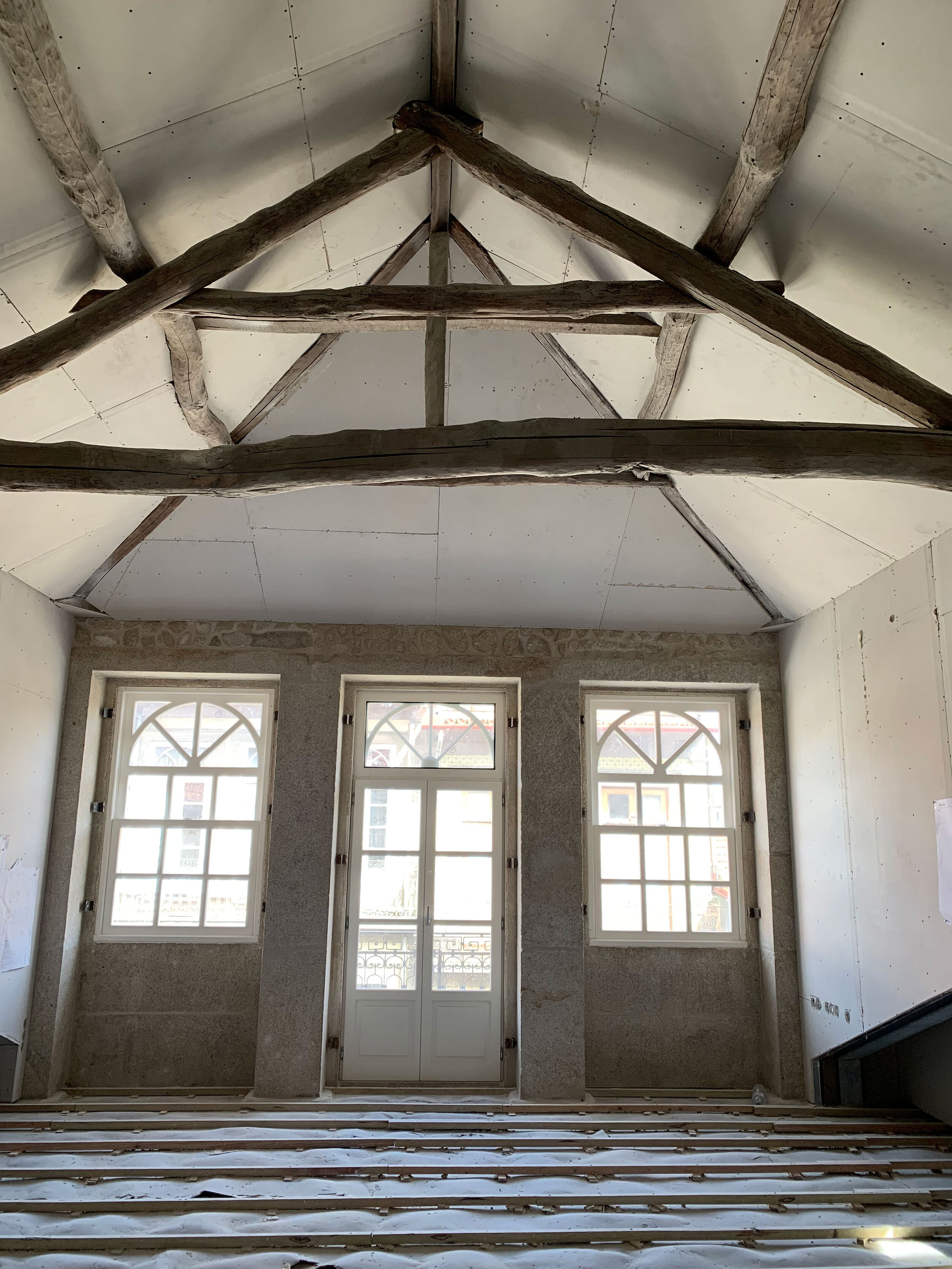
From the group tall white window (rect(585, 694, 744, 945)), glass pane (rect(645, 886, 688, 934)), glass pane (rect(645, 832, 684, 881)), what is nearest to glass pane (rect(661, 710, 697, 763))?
tall white window (rect(585, 694, 744, 945))

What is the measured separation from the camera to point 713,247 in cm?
380

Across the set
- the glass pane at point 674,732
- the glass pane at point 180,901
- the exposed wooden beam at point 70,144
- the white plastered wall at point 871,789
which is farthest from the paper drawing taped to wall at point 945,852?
the glass pane at point 180,901

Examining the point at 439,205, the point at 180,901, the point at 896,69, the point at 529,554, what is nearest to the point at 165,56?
the point at 439,205

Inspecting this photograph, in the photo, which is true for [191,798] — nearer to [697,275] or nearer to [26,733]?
[26,733]

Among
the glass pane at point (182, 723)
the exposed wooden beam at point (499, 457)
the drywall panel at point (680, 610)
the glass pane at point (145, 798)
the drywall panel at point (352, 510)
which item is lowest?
the glass pane at point (145, 798)

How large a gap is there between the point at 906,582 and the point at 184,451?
3.73m

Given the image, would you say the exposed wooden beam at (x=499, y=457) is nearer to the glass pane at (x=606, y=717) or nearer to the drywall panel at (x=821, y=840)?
the drywall panel at (x=821, y=840)

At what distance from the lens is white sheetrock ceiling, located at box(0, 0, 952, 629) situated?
3.26 meters

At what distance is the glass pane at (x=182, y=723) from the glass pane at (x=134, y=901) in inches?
37.1

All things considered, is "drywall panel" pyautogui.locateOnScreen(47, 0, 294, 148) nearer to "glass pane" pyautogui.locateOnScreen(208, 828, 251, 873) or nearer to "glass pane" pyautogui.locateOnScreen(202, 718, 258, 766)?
"glass pane" pyautogui.locateOnScreen(202, 718, 258, 766)

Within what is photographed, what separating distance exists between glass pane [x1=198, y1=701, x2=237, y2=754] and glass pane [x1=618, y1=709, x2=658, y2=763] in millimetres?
2846

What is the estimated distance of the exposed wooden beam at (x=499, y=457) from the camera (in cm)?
331

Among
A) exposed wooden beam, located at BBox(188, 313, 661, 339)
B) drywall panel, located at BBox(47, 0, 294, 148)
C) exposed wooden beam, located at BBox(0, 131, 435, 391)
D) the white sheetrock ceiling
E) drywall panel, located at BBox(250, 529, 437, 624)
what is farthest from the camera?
drywall panel, located at BBox(250, 529, 437, 624)

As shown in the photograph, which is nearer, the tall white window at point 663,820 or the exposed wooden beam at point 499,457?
the exposed wooden beam at point 499,457
